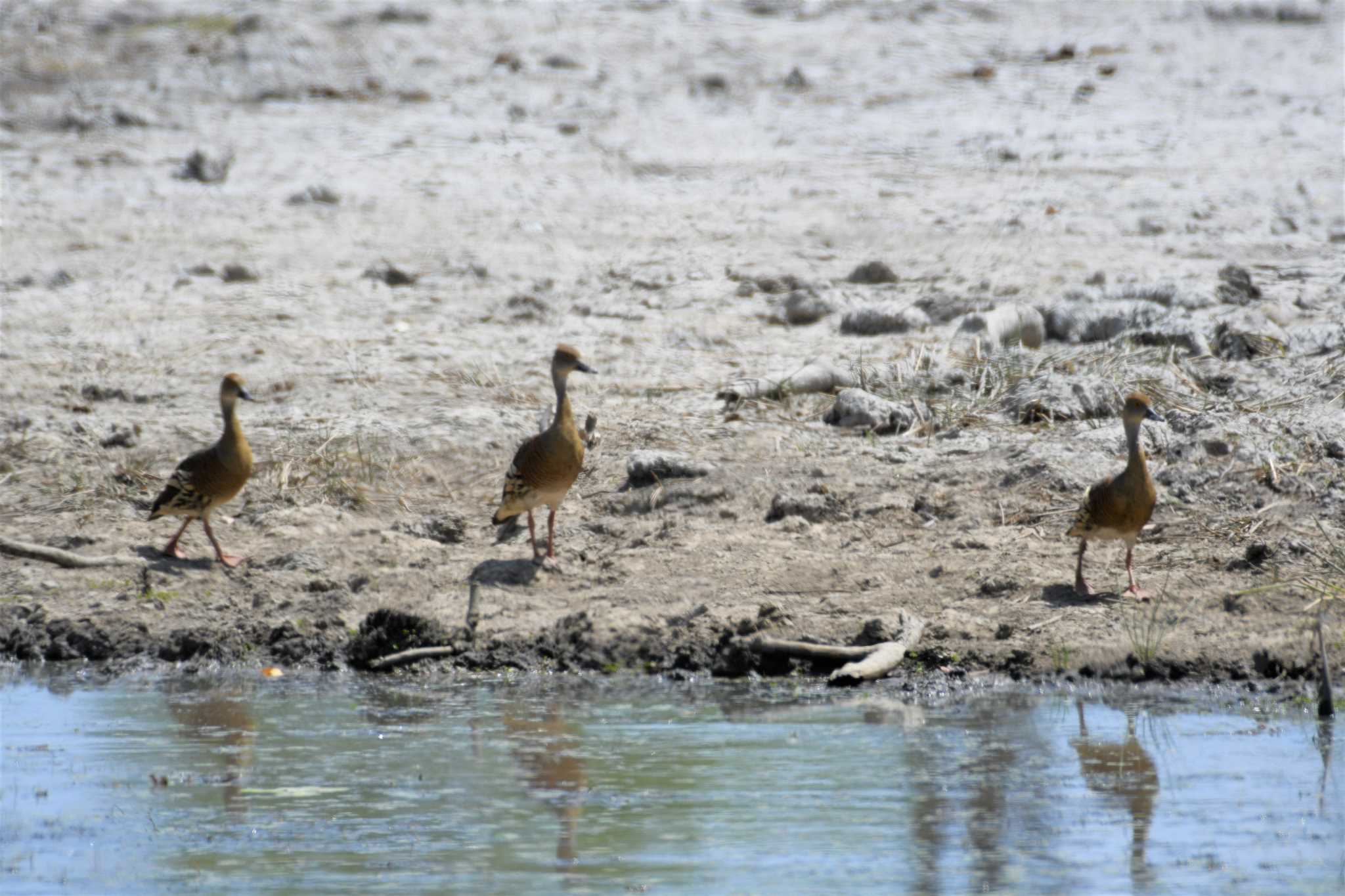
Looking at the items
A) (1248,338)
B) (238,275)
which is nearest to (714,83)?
(238,275)

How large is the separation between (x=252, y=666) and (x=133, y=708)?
2.74 feet

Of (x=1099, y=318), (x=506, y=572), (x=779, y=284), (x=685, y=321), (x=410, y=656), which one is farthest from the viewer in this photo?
(x=779, y=284)

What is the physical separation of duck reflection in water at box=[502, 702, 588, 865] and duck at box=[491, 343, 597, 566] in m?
1.87

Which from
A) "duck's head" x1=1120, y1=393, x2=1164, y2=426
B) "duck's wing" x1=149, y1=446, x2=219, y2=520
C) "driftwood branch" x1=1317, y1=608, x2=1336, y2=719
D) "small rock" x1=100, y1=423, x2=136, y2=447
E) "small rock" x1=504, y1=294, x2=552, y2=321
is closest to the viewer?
"driftwood branch" x1=1317, y1=608, x2=1336, y2=719

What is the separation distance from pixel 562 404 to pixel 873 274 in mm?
4668

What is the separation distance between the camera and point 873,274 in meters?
13.3

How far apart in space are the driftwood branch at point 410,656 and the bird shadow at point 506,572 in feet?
2.54

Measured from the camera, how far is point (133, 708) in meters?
7.39

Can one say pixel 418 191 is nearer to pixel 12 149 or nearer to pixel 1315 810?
pixel 12 149

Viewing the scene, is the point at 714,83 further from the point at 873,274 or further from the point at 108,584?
the point at 108,584

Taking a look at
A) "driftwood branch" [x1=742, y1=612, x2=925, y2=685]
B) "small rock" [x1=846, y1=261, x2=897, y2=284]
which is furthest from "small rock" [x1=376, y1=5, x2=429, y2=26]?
"driftwood branch" [x1=742, y1=612, x2=925, y2=685]

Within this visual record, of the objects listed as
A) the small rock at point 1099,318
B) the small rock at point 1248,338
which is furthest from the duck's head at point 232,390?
the small rock at point 1248,338

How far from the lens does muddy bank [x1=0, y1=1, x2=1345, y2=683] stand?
27.6 ft

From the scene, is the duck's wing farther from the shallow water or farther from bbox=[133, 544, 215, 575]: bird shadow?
the shallow water
